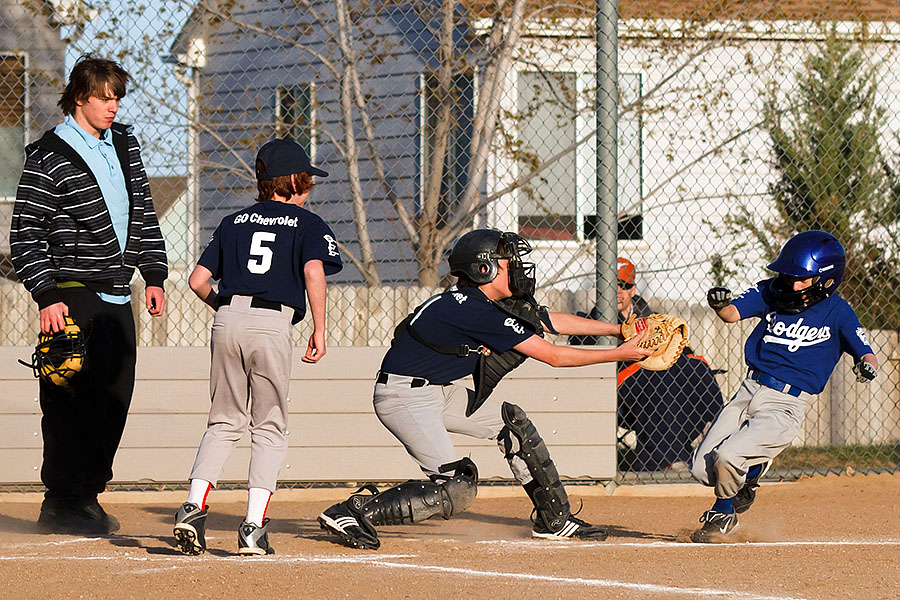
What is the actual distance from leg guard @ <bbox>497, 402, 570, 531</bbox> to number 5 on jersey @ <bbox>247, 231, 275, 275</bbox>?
4.33ft

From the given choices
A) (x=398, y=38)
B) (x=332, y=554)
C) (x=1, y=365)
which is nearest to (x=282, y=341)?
(x=332, y=554)

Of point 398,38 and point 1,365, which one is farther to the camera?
point 398,38

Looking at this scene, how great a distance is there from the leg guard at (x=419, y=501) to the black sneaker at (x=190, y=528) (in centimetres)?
73

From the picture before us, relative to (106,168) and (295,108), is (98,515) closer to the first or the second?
(106,168)

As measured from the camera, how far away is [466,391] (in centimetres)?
558

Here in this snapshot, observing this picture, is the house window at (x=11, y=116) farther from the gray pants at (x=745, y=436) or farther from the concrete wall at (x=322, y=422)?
the gray pants at (x=745, y=436)

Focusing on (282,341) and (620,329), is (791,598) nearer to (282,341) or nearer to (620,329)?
(620,329)

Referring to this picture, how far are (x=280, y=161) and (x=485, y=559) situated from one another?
1895 mm

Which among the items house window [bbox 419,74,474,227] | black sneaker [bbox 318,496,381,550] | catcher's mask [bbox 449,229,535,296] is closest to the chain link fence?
house window [bbox 419,74,474,227]

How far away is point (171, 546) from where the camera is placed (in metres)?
5.19

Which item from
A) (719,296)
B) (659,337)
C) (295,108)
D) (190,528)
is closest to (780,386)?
(719,296)

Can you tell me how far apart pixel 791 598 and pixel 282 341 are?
2.24 metres

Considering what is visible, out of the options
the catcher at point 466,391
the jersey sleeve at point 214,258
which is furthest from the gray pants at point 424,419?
the jersey sleeve at point 214,258

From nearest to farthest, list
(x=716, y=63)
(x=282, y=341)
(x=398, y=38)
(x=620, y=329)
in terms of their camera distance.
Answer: (x=282, y=341)
(x=620, y=329)
(x=398, y=38)
(x=716, y=63)
